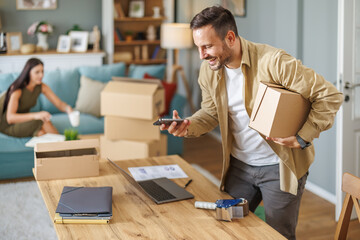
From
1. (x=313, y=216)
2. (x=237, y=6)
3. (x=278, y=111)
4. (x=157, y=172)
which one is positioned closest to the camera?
(x=278, y=111)

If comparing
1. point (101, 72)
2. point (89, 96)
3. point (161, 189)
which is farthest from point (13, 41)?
point (161, 189)

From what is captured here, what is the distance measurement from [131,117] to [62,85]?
1.44 m

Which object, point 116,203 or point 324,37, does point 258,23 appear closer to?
point 324,37

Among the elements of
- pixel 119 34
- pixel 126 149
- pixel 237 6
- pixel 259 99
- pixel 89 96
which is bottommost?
pixel 126 149

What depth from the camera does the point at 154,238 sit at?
73.8 inches

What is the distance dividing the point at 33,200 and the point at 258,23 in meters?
2.64

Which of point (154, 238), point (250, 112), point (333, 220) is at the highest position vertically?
point (250, 112)

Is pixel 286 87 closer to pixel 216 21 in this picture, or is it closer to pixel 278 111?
pixel 278 111

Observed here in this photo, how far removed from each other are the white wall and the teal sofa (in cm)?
124

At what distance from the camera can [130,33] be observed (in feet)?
22.3

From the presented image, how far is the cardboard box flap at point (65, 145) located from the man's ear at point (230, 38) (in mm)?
892

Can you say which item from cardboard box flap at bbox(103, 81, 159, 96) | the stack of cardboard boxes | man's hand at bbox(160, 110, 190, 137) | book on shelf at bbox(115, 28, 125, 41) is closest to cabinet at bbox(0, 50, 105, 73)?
book on shelf at bbox(115, 28, 125, 41)

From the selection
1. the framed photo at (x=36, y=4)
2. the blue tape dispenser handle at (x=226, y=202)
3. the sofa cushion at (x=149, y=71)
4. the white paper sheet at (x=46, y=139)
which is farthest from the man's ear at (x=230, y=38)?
the framed photo at (x=36, y=4)

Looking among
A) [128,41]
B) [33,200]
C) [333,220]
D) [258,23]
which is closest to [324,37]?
[258,23]
